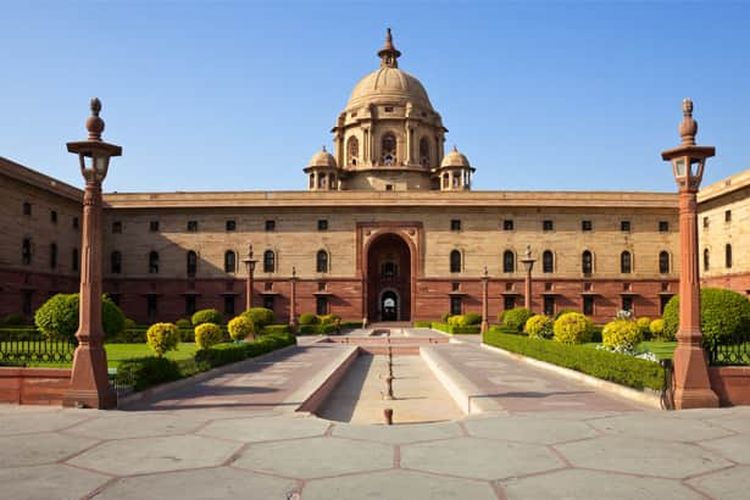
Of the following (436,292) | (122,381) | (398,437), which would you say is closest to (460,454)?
(398,437)

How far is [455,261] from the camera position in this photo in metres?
42.5

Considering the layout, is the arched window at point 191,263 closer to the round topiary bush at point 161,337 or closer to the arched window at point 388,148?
the arched window at point 388,148

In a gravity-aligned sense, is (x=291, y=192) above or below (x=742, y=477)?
above

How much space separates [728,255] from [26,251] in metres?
39.3

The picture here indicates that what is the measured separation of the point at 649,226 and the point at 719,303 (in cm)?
3354

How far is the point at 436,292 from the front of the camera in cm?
4225

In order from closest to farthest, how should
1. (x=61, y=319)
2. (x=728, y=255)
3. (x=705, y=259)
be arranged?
(x=61, y=319), (x=728, y=255), (x=705, y=259)

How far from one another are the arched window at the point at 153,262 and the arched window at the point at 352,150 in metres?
17.4

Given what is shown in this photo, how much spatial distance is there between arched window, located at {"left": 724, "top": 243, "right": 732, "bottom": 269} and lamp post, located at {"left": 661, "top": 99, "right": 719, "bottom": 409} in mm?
32035

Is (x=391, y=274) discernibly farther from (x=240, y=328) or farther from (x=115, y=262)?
(x=240, y=328)

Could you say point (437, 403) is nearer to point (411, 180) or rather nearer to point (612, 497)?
point (612, 497)

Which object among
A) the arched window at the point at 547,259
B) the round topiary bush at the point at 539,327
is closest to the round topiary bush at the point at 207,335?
the round topiary bush at the point at 539,327

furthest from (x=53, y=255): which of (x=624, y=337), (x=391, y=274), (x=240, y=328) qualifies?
(x=624, y=337)

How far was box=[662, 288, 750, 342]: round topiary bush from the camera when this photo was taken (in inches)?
445
